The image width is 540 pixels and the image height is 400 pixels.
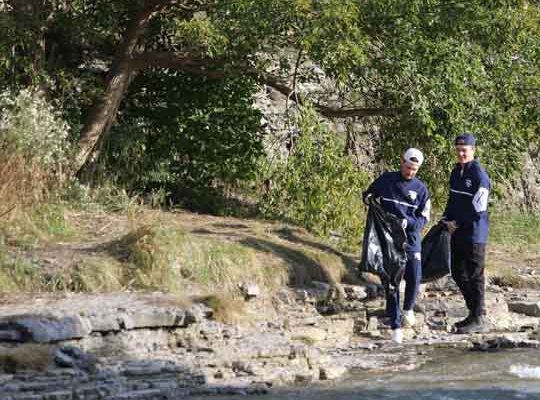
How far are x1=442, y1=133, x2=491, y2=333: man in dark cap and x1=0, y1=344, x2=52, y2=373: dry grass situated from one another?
15.2 ft

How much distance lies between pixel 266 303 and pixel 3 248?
2637mm

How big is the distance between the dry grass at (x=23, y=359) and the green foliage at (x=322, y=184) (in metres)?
6.12

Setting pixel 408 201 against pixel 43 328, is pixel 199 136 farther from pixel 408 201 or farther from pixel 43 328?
pixel 43 328

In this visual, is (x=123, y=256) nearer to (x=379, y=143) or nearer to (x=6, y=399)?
(x=6, y=399)

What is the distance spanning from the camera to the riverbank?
29.7 feet

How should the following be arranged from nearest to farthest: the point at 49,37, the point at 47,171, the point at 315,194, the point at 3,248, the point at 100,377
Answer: the point at 100,377 → the point at 3,248 → the point at 47,171 → the point at 315,194 → the point at 49,37

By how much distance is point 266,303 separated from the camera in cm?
1213

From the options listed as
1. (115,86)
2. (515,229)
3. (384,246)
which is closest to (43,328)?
(384,246)

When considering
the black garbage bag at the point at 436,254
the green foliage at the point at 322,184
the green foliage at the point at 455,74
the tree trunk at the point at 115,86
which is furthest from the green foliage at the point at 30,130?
the black garbage bag at the point at 436,254

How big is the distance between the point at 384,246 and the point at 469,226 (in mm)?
876

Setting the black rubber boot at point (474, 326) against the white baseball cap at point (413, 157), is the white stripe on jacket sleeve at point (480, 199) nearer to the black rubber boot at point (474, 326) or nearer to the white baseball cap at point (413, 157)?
the white baseball cap at point (413, 157)

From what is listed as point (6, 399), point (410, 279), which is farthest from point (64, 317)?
point (410, 279)

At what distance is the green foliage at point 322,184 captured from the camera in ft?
47.8

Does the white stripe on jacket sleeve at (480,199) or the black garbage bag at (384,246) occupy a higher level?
the white stripe on jacket sleeve at (480,199)
